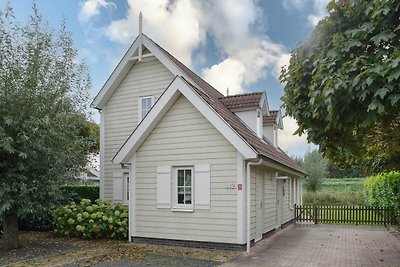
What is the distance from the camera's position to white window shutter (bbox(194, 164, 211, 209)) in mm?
12305

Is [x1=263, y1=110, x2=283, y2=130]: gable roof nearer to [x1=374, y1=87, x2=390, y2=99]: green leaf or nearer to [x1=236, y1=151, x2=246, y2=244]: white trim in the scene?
[x1=236, y1=151, x2=246, y2=244]: white trim

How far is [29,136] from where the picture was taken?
11969 millimetres

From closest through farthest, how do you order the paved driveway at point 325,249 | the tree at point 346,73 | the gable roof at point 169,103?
the tree at point 346,73 < the paved driveway at point 325,249 < the gable roof at point 169,103

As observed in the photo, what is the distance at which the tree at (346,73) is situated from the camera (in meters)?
6.60

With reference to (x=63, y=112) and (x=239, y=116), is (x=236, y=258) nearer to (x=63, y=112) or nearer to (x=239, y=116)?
(x=239, y=116)

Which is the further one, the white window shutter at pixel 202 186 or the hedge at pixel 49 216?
the hedge at pixel 49 216

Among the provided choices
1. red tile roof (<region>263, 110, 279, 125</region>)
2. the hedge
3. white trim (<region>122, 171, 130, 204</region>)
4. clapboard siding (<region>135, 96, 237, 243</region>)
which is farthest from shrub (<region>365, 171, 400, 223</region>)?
the hedge

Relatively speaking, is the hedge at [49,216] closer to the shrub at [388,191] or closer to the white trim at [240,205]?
the white trim at [240,205]

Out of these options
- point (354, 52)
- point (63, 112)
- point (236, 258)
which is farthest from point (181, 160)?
point (354, 52)

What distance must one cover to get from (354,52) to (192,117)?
623 cm

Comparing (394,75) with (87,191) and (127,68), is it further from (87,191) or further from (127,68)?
(87,191)

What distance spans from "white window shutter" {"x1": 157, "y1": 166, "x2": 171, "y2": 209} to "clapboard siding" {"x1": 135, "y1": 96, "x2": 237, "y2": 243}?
170 millimetres

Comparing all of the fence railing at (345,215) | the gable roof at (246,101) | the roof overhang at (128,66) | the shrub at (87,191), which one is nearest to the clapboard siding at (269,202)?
the gable roof at (246,101)

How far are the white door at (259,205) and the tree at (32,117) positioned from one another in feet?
22.6
